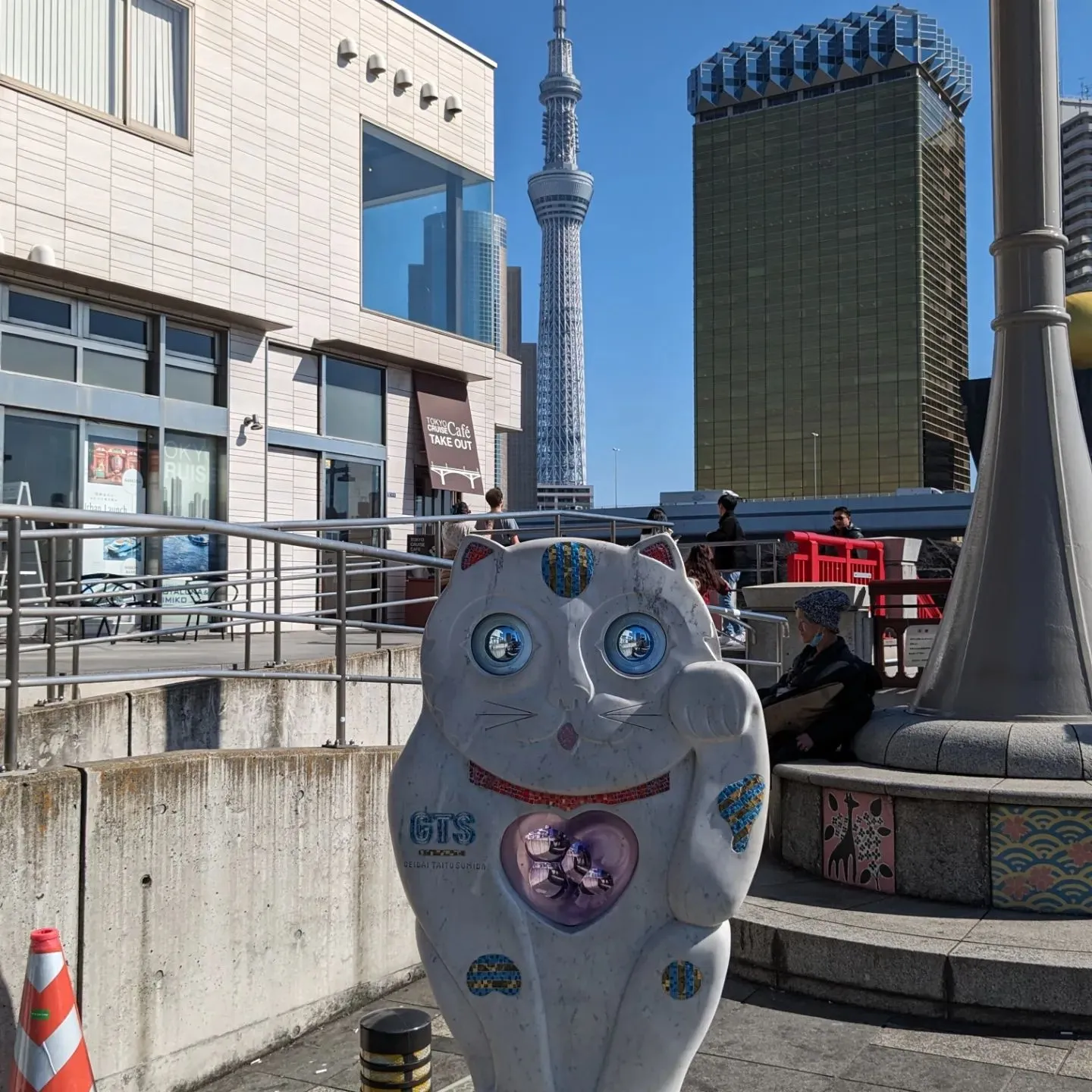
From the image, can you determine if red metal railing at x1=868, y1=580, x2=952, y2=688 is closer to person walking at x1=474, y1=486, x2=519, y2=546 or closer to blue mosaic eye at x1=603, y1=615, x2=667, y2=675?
person walking at x1=474, y1=486, x2=519, y2=546

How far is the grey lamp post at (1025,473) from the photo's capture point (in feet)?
22.8

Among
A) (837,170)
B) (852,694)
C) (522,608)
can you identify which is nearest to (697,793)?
(522,608)

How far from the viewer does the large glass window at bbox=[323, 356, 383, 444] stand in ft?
65.0

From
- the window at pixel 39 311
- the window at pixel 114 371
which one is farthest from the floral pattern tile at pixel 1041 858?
the window at pixel 114 371

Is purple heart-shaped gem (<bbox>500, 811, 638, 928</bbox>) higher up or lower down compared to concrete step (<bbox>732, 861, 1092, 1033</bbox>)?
higher up

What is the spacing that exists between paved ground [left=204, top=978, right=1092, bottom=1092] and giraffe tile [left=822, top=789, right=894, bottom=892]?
3.57 ft

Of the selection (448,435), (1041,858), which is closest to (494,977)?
(1041,858)

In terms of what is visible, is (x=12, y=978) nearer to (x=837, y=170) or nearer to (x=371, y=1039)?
(x=371, y=1039)

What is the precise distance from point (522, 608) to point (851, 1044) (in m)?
2.79

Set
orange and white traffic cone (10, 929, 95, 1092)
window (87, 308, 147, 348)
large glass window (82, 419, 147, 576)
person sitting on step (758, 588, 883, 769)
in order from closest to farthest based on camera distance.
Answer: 1. orange and white traffic cone (10, 929, 95, 1092)
2. person sitting on step (758, 588, 883, 769)
3. large glass window (82, 419, 147, 576)
4. window (87, 308, 147, 348)

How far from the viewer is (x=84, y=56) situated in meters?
15.6

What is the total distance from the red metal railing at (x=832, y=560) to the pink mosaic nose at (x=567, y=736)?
→ 9455mm

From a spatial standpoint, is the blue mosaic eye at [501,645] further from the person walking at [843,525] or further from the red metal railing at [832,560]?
the person walking at [843,525]

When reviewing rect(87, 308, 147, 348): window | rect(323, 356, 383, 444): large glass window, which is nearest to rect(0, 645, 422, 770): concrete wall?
rect(87, 308, 147, 348): window
